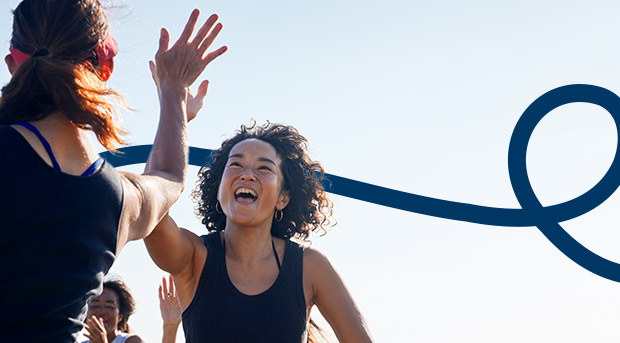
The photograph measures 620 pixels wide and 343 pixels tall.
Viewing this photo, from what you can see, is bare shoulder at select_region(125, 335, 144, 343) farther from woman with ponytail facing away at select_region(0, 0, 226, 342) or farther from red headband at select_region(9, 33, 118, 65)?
red headband at select_region(9, 33, 118, 65)

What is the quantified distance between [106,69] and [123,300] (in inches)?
198

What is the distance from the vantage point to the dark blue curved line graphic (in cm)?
644

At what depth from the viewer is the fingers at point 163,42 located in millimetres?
2453

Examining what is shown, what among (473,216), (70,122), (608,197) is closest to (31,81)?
(70,122)

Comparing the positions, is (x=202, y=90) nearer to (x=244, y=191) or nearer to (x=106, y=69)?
(x=244, y=191)

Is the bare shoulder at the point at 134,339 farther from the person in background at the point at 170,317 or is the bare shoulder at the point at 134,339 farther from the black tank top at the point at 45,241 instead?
the black tank top at the point at 45,241

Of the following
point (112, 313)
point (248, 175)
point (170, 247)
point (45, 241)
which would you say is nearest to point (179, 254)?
point (170, 247)

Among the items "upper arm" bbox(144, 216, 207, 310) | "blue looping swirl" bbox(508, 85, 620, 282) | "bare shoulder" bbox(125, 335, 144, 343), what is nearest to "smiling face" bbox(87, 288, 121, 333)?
"bare shoulder" bbox(125, 335, 144, 343)

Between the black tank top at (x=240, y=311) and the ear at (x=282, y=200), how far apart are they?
63 cm

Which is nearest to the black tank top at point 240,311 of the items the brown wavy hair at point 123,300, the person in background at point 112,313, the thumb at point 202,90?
the thumb at point 202,90

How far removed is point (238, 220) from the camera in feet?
13.3

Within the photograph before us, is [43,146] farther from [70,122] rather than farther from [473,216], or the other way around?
[473,216]

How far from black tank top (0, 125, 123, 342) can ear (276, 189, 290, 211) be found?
8.43ft

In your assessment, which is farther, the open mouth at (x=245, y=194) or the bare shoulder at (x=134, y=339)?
the bare shoulder at (x=134, y=339)
